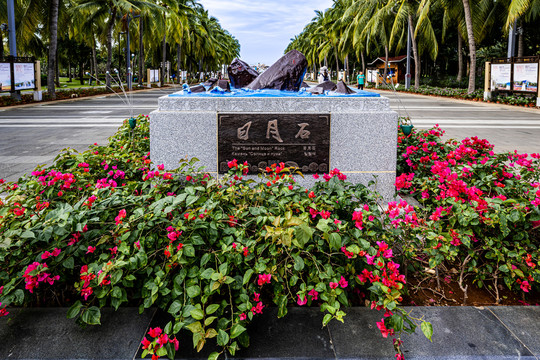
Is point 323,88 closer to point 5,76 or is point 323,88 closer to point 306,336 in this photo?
Result: point 306,336

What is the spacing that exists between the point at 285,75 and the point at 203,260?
3468mm

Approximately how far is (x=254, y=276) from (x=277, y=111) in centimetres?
221

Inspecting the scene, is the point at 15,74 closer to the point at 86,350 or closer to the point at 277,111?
the point at 277,111

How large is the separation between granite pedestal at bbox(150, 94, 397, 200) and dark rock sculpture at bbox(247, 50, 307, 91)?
1097 millimetres

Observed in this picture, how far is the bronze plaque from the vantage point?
448 cm

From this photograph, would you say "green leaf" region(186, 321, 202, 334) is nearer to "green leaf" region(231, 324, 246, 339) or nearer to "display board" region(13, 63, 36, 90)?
"green leaf" region(231, 324, 246, 339)

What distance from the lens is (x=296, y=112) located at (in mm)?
4492

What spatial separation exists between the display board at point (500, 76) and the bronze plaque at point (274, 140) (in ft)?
71.2

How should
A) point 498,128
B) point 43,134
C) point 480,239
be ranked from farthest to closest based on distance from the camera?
point 498,128 → point 43,134 → point 480,239

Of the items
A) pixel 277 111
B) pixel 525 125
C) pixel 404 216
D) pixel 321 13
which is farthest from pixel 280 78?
pixel 321 13

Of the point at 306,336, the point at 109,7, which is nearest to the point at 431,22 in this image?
the point at 109,7

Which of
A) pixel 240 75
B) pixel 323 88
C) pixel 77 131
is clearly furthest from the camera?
pixel 77 131

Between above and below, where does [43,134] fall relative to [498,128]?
below

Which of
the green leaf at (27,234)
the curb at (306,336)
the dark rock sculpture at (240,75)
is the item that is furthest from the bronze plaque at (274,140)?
the green leaf at (27,234)
